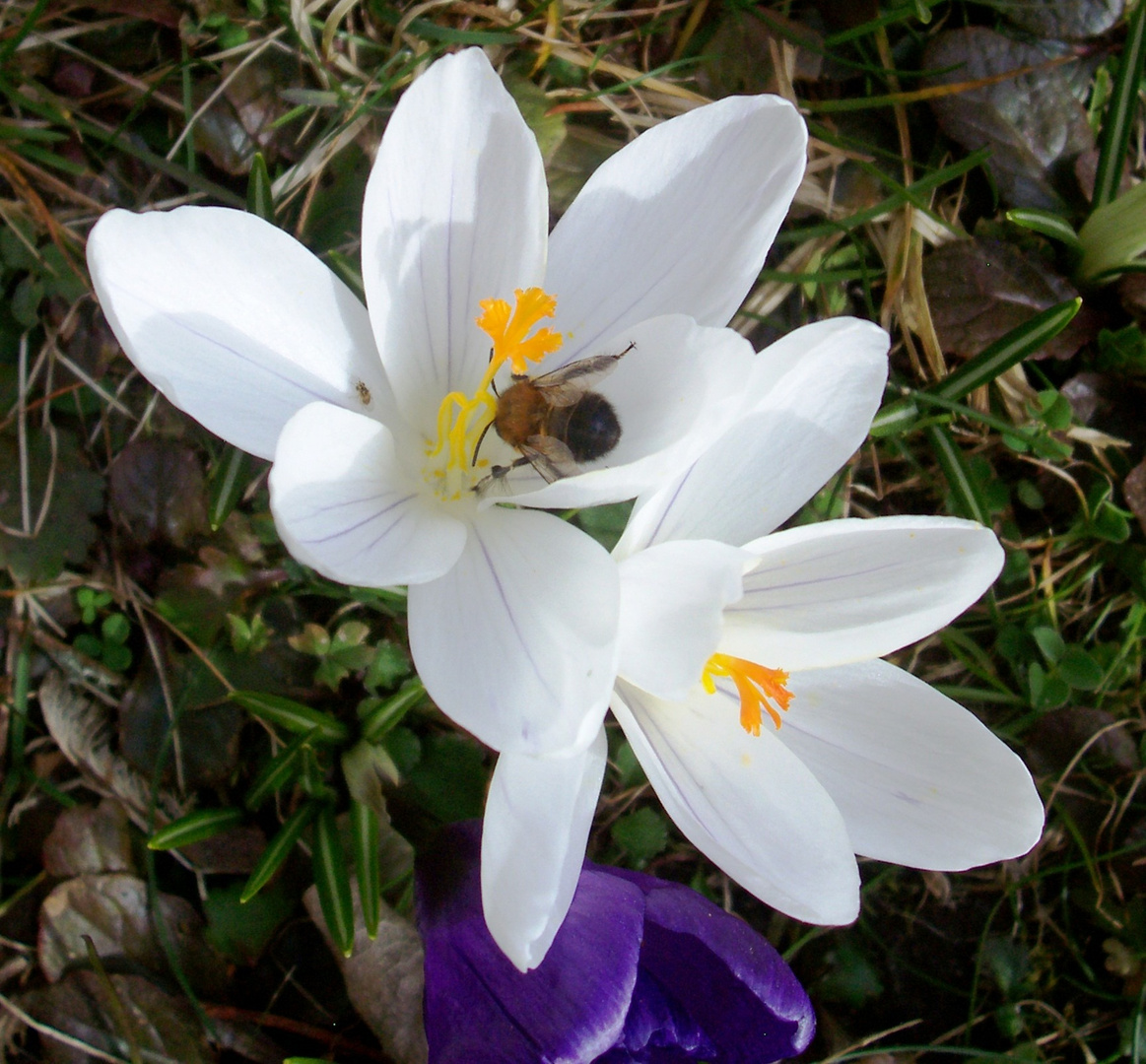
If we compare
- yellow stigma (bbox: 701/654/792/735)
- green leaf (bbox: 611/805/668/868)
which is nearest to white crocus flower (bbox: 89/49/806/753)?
yellow stigma (bbox: 701/654/792/735)

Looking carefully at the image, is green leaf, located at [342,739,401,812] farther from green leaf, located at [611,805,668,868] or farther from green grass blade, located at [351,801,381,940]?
green leaf, located at [611,805,668,868]

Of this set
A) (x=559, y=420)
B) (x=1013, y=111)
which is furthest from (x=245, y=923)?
(x=1013, y=111)

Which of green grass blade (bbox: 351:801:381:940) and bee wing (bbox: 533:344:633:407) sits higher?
bee wing (bbox: 533:344:633:407)

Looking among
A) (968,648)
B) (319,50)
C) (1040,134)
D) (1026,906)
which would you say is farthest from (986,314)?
(319,50)

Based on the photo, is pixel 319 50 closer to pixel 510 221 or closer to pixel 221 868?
pixel 510 221

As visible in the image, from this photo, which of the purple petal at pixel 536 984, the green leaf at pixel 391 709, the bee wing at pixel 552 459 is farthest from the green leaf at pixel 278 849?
the bee wing at pixel 552 459

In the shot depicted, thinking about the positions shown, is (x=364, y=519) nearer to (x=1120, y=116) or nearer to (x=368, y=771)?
(x=368, y=771)
